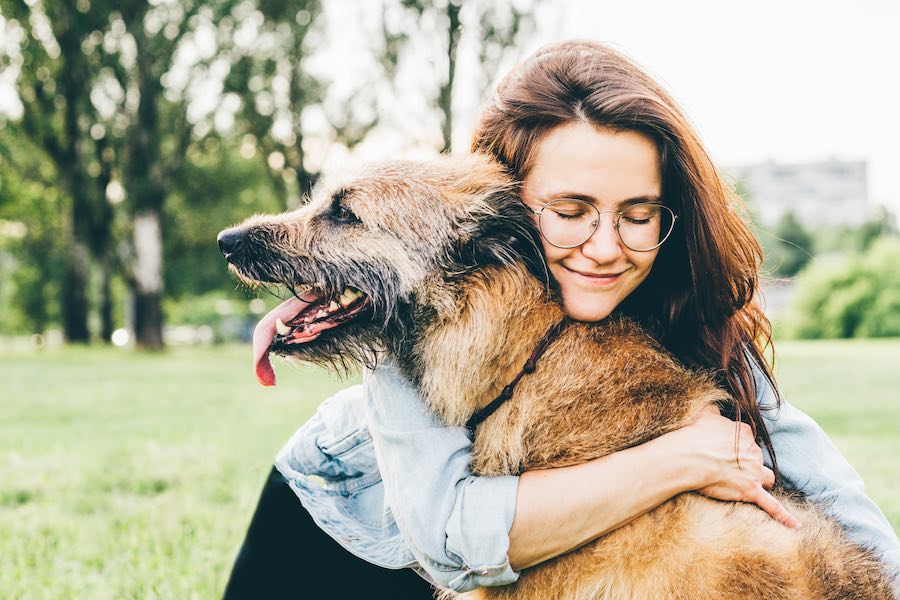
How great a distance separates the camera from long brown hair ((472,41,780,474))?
230 cm

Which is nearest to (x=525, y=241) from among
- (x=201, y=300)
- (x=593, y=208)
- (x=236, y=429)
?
(x=593, y=208)

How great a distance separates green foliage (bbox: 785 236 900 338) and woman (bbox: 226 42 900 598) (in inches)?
1220

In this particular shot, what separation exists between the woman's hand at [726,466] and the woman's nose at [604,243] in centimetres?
53

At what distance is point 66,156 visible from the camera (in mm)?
20203

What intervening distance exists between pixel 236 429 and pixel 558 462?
5.38m

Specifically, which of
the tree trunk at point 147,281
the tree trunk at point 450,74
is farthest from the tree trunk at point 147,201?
the tree trunk at point 450,74

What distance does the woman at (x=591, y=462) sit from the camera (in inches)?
79.5

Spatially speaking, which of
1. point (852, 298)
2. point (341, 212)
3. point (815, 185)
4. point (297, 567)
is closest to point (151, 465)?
point (297, 567)

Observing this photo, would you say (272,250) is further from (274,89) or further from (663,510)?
(274,89)

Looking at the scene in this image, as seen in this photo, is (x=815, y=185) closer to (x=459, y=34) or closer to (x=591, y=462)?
(x=459, y=34)

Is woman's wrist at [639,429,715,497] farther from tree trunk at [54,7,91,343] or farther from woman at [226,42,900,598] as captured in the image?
tree trunk at [54,7,91,343]

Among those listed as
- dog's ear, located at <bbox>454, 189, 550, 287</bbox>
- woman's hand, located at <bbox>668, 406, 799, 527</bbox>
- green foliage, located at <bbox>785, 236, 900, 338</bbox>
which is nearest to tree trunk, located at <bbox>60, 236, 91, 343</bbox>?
dog's ear, located at <bbox>454, 189, 550, 287</bbox>

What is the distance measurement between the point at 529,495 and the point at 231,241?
1334 mm

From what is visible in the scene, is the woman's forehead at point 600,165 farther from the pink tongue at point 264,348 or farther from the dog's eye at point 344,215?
the pink tongue at point 264,348
